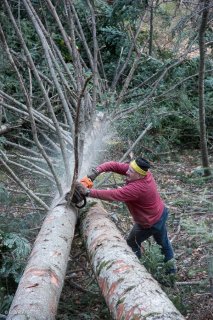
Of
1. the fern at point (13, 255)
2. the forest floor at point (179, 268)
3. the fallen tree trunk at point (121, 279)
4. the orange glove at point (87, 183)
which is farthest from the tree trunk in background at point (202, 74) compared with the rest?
the fern at point (13, 255)

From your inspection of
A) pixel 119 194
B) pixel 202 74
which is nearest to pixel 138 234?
pixel 119 194

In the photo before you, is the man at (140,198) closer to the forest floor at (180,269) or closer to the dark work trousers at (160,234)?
the dark work trousers at (160,234)

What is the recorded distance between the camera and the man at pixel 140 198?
4.54 metres

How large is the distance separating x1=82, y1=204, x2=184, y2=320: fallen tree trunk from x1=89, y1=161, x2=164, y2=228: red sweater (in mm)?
261

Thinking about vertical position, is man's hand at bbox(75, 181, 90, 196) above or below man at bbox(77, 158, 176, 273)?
above

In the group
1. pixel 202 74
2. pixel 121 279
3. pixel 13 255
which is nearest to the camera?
pixel 121 279

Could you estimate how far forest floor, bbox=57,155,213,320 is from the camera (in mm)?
3638

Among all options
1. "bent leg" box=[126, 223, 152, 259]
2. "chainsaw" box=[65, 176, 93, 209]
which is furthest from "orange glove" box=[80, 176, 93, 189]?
"bent leg" box=[126, 223, 152, 259]

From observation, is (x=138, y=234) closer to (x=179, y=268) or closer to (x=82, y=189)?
(x=179, y=268)

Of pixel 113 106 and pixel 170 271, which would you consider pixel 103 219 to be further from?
pixel 113 106

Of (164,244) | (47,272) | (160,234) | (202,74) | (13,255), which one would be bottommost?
(164,244)

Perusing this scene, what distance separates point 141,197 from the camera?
473 cm

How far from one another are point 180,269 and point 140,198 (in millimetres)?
923

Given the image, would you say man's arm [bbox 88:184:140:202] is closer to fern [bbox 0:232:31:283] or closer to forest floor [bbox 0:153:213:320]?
forest floor [bbox 0:153:213:320]
